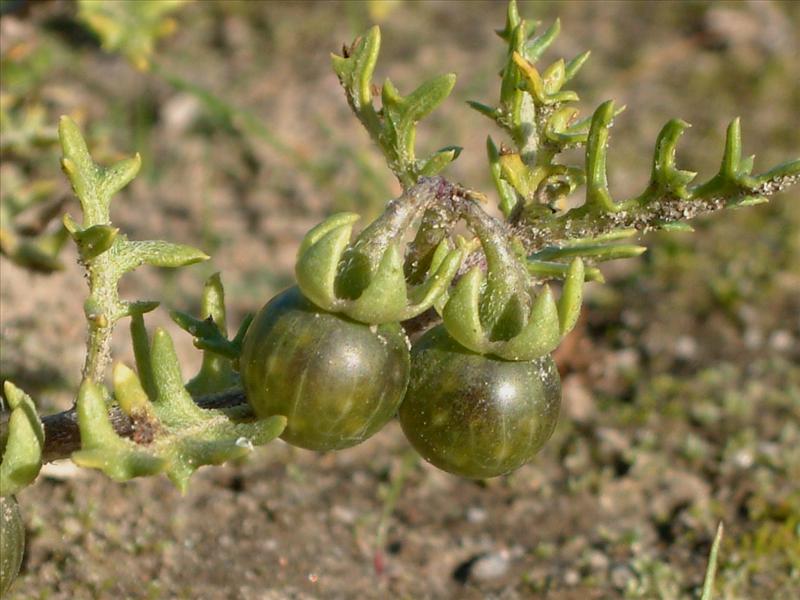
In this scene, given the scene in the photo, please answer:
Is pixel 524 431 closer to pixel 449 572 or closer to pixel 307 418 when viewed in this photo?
pixel 307 418

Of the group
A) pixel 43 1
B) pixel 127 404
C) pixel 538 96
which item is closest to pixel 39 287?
pixel 43 1

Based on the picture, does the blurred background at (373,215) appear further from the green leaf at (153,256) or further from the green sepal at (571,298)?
the green sepal at (571,298)

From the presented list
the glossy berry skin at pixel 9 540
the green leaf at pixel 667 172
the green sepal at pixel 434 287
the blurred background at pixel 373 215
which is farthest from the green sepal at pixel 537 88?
Result: the blurred background at pixel 373 215

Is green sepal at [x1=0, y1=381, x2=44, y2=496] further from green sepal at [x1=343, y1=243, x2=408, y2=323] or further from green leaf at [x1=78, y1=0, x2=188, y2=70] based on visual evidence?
green leaf at [x1=78, y1=0, x2=188, y2=70]

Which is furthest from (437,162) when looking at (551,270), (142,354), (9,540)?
(9,540)

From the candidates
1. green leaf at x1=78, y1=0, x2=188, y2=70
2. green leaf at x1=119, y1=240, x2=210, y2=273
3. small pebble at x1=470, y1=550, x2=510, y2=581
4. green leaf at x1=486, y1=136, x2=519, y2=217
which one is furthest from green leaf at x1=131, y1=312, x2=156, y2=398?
green leaf at x1=78, y1=0, x2=188, y2=70

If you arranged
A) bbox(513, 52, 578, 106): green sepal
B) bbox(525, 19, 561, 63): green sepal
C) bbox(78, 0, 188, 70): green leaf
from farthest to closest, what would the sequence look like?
1. bbox(78, 0, 188, 70): green leaf
2. bbox(525, 19, 561, 63): green sepal
3. bbox(513, 52, 578, 106): green sepal

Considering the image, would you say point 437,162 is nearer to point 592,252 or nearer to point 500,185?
point 500,185
